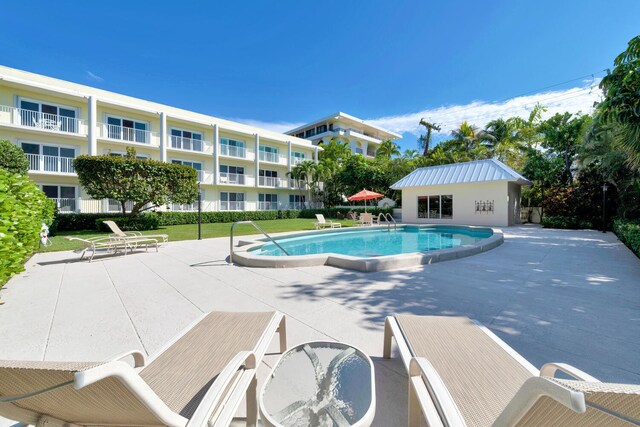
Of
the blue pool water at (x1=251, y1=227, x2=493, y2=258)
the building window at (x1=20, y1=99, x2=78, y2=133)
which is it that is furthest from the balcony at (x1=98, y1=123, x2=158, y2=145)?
the blue pool water at (x1=251, y1=227, x2=493, y2=258)

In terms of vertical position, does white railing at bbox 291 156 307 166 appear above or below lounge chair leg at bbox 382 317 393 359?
above

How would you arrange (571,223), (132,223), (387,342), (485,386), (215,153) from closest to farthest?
(485,386), (387,342), (571,223), (132,223), (215,153)

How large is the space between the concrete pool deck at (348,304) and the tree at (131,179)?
373 inches

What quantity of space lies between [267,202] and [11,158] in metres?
19.8

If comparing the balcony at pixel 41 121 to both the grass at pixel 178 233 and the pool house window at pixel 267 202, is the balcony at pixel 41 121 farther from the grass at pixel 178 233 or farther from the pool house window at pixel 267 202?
the pool house window at pixel 267 202

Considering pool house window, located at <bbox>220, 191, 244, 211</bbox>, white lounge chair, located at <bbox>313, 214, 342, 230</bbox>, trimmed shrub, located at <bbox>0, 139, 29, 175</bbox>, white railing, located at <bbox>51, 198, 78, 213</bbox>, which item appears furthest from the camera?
pool house window, located at <bbox>220, 191, 244, 211</bbox>

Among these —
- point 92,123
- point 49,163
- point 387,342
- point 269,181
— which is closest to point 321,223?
point 387,342

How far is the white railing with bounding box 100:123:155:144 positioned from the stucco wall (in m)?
22.5

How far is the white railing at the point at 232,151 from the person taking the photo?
26891 millimetres

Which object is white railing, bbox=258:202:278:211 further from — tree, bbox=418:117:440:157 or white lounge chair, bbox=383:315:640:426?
white lounge chair, bbox=383:315:640:426

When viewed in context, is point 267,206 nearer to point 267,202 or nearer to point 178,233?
point 267,202

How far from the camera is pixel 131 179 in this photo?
15.5 m

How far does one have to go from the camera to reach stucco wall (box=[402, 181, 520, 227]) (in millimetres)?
17953

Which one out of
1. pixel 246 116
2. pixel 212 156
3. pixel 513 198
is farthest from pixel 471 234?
pixel 246 116
